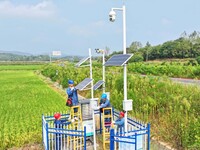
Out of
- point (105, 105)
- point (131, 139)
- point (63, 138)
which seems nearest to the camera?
point (131, 139)

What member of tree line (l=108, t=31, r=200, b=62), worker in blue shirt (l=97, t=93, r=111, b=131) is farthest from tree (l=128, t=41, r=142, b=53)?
worker in blue shirt (l=97, t=93, r=111, b=131)

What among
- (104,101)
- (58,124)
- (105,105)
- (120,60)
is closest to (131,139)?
(105,105)

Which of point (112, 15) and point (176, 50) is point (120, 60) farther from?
point (176, 50)

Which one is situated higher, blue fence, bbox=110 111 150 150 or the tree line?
the tree line

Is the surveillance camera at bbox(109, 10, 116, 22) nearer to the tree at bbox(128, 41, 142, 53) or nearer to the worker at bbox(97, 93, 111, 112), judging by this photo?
the worker at bbox(97, 93, 111, 112)

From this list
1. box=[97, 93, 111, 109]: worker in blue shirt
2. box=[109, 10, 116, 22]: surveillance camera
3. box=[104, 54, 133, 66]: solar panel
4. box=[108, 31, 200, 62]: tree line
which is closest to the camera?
box=[104, 54, 133, 66]: solar panel

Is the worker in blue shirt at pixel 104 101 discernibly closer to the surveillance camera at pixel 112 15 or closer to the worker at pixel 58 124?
the worker at pixel 58 124

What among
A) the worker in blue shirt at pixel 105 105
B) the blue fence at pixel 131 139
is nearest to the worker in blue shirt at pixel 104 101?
the worker in blue shirt at pixel 105 105

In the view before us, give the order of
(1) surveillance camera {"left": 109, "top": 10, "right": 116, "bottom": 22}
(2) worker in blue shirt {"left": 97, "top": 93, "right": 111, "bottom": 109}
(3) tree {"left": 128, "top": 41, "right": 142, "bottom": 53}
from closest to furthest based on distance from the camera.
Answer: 1. (1) surveillance camera {"left": 109, "top": 10, "right": 116, "bottom": 22}
2. (2) worker in blue shirt {"left": 97, "top": 93, "right": 111, "bottom": 109}
3. (3) tree {"left": 128, "top": 41, "right": 142, "bottom": 53}

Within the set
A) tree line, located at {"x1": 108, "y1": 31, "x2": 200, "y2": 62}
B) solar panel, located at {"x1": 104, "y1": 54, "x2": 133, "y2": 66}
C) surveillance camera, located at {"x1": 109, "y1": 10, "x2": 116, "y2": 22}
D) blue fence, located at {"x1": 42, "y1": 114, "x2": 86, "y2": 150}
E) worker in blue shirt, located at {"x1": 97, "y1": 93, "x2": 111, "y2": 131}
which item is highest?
tree line, located at {"x1": 108, "y1": 31, "x2": 200, "y2": 62}

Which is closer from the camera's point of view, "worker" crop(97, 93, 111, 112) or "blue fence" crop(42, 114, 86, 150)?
"blue fence" crop(42, 114, 86, 150)

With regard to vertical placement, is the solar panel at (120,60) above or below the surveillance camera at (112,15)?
below

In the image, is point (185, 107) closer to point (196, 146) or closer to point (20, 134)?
point (196, 146)

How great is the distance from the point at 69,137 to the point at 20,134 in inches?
97.3
